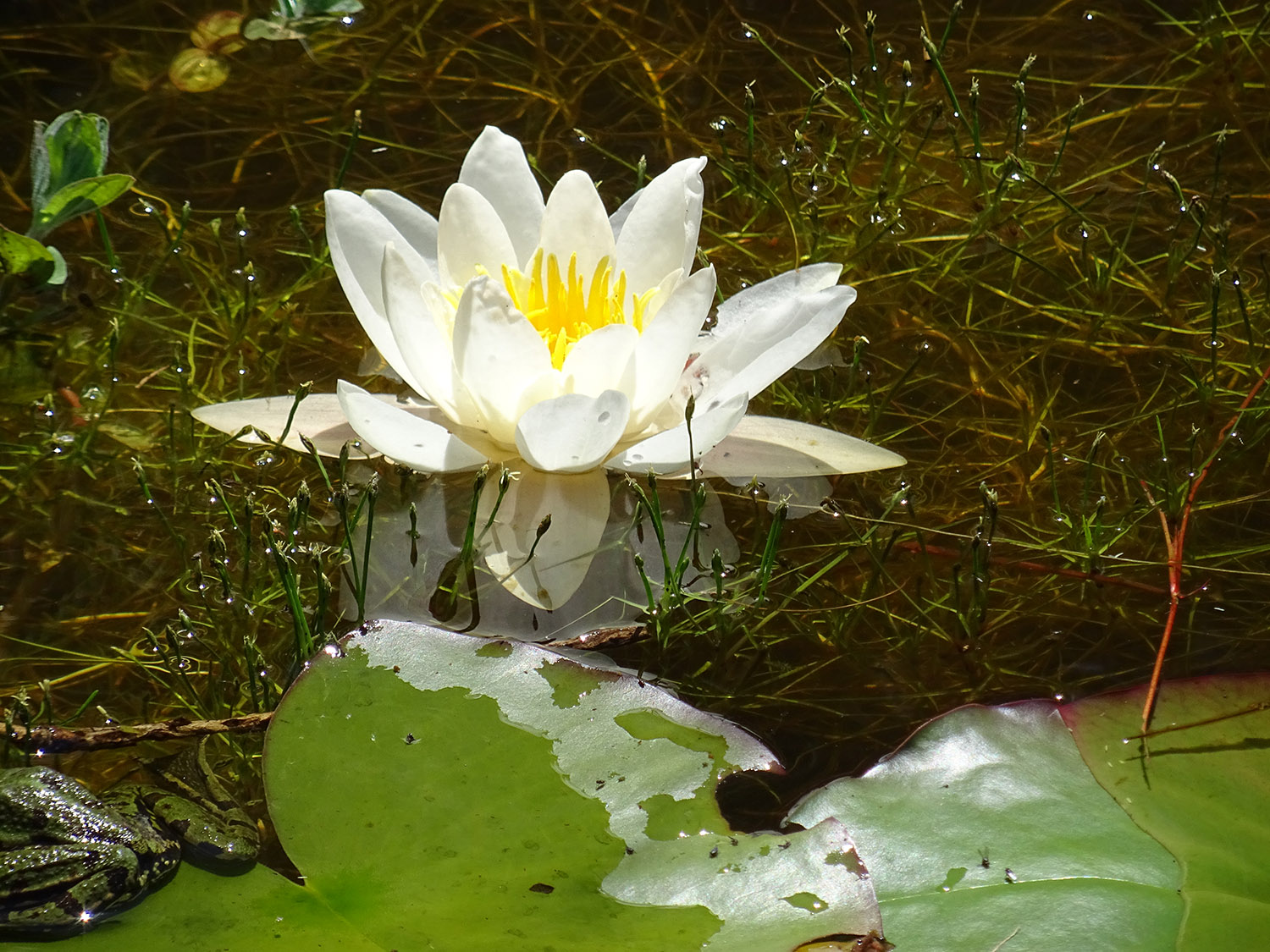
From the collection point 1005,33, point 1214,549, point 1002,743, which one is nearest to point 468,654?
point 1002,743

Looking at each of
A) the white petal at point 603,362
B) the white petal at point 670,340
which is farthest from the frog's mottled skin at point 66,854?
the white petal at point 670,340

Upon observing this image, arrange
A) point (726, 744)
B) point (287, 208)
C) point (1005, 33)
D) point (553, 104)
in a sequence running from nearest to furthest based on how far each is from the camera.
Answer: point (726, 744)
point (287, 208)
point (553, 104)
point (1005, 33)

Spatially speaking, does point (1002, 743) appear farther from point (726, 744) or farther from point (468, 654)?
point (468, 654)

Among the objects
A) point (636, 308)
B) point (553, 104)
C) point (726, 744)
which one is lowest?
point (726, 744)

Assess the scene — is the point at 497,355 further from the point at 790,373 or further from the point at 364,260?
the point at 790,373

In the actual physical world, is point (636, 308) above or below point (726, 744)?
above

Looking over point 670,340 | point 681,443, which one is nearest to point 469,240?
point 670,340

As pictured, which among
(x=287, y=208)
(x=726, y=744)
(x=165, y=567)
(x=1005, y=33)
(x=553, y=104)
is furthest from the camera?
(x=1005, y=33)

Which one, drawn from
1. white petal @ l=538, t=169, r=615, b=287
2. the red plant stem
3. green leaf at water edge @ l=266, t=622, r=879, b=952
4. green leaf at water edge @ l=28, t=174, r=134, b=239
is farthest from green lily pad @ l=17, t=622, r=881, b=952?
green leaf at water edge @ l=28, t=174, r=134, b=239
